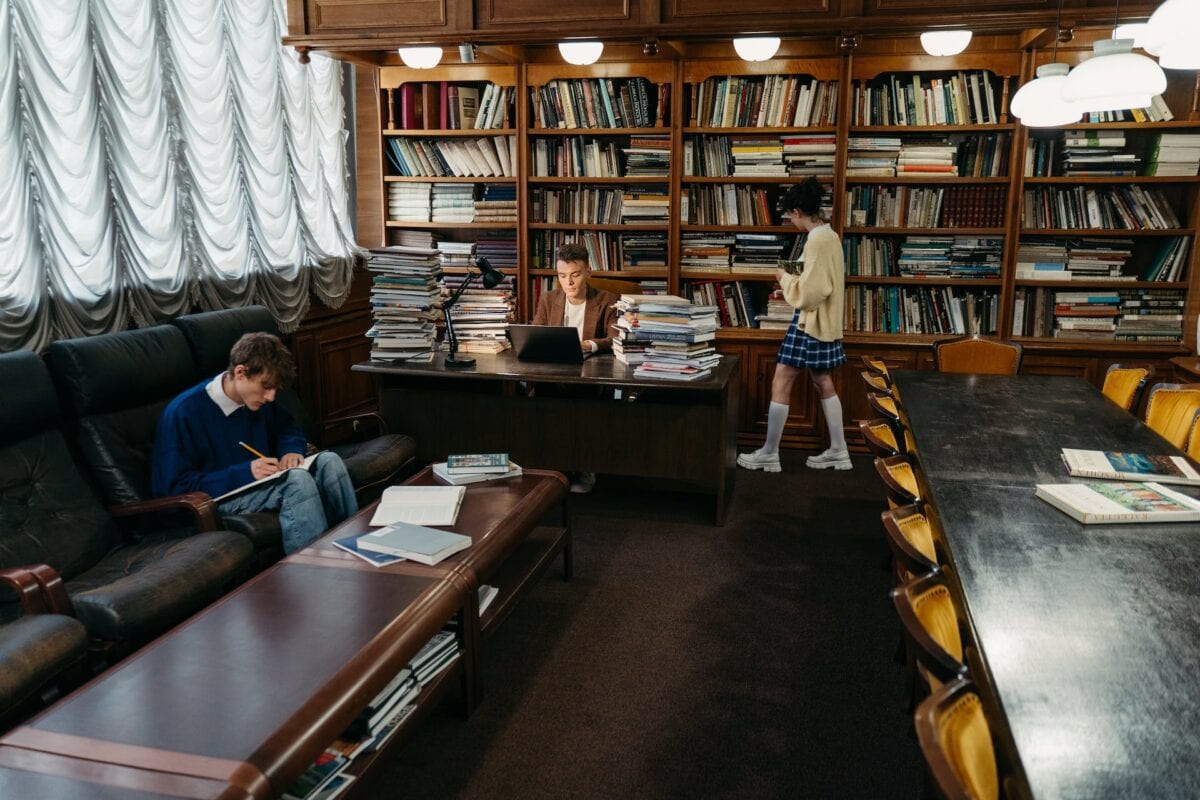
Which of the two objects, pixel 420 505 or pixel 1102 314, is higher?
pixel 1102 314

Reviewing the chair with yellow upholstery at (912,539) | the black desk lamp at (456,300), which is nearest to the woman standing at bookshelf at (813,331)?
the black desk lamp at (456,300)

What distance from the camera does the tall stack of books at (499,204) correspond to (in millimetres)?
6027

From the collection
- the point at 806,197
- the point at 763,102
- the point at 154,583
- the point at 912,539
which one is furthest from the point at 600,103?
the point at 912,539

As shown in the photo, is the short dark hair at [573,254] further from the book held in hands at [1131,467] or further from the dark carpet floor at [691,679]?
the book held in hands at [1131,467]

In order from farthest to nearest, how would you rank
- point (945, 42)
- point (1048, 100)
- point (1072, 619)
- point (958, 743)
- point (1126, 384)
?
point (945, 42), point (1126, 384), point (1048, 100), point (1072, 619), point (958, 743)

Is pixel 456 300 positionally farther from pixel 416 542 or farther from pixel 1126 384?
pixel 1126 384

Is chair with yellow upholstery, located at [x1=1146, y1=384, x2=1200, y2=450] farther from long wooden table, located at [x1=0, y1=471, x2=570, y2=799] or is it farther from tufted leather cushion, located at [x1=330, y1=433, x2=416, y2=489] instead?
tufted leather cushion, located at [x1=330, y1=433, x2=416, y2=489]

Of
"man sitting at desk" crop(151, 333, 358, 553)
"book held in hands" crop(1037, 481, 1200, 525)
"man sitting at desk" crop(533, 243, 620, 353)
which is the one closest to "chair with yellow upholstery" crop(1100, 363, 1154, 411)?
"book held in hands" crop(1037, 481, 1200, 525)

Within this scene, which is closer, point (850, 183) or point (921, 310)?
point (850, 183)

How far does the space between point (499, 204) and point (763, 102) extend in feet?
5.78

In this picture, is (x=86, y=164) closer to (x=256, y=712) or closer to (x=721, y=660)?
(x=256, y=712)

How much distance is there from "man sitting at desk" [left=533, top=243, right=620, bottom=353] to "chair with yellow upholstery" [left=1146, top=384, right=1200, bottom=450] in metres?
2.51

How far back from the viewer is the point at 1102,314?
549cm

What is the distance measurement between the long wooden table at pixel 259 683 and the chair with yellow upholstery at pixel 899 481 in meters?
1.19
